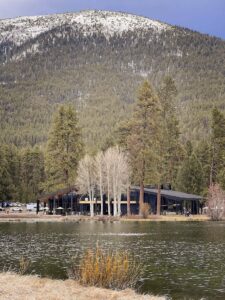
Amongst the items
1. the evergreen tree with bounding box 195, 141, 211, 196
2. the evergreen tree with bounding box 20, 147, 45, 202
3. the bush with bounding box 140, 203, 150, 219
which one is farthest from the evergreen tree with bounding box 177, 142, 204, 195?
the evergreen tree with bounding box 20, 147, 45, 202

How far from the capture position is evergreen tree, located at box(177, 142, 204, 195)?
299ft

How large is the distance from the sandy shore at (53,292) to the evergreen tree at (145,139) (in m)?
57.7

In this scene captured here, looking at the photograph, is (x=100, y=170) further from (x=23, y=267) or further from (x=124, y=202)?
(x=23, y=267)

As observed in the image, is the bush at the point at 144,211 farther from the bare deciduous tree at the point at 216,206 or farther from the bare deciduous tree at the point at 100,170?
the bare deciduous tree at the point at 216,206

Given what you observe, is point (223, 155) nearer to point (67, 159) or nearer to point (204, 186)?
point (204, 186)

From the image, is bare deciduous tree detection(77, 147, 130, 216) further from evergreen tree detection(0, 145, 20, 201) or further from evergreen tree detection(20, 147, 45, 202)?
evergreen tree detection(20, 147, 45, 202)

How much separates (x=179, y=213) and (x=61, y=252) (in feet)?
182

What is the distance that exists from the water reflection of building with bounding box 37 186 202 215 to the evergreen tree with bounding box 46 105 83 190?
2.18 metres

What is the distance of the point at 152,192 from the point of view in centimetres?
8562

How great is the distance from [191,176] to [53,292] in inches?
3054

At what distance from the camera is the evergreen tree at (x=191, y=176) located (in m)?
91.2

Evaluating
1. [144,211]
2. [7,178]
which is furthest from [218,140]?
[7,178]

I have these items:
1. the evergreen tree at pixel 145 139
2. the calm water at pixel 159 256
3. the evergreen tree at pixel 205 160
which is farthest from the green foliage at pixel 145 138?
the calm water at pixel 159 256

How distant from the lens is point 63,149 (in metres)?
90.2
